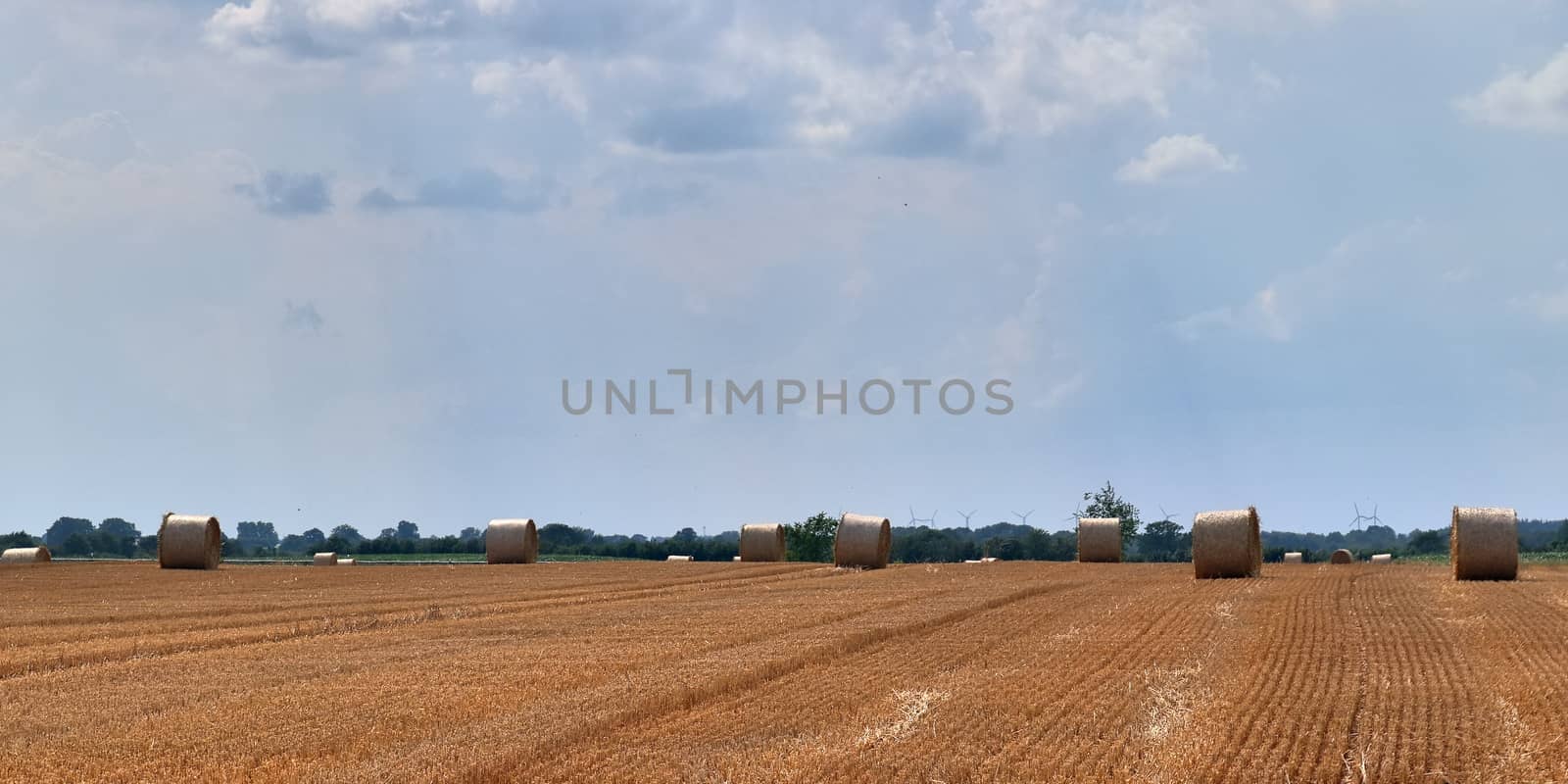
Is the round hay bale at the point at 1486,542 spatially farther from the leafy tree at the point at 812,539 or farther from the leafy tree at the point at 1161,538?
the leafy tree at the point at 1161,538

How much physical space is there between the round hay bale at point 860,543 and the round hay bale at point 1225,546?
1150 centimetres

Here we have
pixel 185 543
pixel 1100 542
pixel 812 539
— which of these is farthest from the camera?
pixel 812 539

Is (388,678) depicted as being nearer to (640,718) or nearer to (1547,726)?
(640,718)

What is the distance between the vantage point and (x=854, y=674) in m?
19.0

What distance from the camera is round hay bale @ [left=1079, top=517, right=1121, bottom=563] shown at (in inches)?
2223

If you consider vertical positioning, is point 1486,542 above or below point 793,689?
above

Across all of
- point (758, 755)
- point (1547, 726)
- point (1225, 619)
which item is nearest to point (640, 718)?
point (758, 755)

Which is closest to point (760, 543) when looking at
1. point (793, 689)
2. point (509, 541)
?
point (509, 541)

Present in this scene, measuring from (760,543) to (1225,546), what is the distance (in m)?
25.0

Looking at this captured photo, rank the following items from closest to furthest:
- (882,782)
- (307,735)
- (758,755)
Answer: (882,782), (758,755), (307,735)

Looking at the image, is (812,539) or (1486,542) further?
(812,539)

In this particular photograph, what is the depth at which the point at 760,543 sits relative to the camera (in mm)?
62812

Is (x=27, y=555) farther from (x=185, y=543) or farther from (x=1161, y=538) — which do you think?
(x=1161, y=538)

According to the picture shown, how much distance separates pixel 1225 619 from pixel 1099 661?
7419mm
